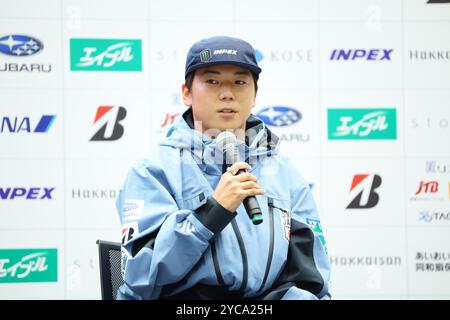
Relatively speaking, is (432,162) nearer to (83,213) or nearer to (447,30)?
(447,30)

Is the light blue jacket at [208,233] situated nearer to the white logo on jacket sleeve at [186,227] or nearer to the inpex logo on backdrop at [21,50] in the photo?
the white logo on jacket sleeve at [186,227]

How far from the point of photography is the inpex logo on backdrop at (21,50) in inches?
109

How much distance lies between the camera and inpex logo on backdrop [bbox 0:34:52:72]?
9.10 ft

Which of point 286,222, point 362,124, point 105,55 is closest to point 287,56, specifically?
point 362,124

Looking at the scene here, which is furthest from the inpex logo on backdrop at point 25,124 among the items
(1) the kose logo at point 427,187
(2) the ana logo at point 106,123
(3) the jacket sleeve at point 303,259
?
(1) the kose logo at point 427,187

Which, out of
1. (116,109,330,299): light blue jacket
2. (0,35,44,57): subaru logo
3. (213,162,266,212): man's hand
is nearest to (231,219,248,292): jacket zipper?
(116,109,330,299): light blue jacket

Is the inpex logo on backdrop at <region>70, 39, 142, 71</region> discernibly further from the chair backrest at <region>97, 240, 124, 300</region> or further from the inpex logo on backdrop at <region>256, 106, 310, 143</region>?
the chair backrest at <region>97, 240, 124, 300</region>

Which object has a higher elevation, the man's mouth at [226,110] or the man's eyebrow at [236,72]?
the man's eyebrow at [236,72]

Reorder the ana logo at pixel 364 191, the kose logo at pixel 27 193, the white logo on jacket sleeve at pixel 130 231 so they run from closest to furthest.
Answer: the white logo on jacket sleeve at pixel 130 231 < the kose logo at pixel 27 193 < the ana logo at pixel 364 191

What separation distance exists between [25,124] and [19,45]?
42 centimetres

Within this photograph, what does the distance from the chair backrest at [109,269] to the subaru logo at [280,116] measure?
1.36 metres

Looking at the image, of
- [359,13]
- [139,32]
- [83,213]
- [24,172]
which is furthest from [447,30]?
[24,172]

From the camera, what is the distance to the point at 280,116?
9.46ft

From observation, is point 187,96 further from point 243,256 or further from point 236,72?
point 243,256
